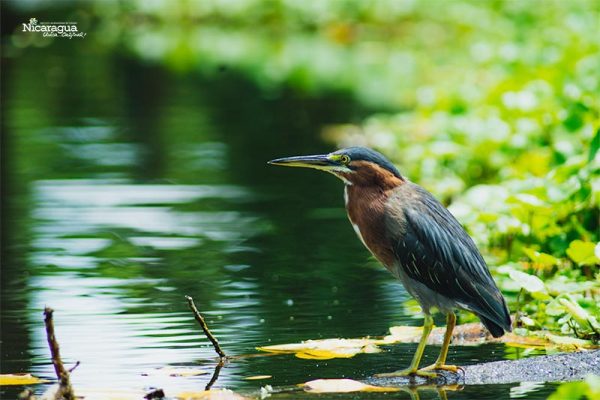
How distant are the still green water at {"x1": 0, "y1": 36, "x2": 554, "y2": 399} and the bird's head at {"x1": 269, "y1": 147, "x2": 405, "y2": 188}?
0.90 meters

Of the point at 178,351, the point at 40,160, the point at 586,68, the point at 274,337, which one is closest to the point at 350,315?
the point at 274,337

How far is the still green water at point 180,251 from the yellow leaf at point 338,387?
0.89 ft

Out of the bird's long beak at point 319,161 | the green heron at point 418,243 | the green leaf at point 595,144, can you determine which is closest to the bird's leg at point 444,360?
the green heron at point 418,243

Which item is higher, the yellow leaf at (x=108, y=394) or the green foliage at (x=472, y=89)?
the green foliage at (x=472, y=89)

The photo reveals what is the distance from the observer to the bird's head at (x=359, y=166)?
5.78 metres

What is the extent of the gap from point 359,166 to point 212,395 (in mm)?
1363

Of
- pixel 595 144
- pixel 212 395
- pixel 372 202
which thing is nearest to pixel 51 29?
pixel 595 144

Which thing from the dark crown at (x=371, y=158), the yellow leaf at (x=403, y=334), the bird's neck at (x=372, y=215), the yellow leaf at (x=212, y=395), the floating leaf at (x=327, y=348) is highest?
the dark crown at (x=371, y=158)

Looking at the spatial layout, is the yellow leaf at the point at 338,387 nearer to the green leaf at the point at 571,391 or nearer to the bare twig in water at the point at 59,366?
the green leaf at the point at 571,391

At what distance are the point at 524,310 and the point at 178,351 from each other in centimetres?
208

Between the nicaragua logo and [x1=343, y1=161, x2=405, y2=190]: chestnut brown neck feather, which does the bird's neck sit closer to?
[x1=343, y1=161, x2=405, y2=190]: chestnut brown neck feather

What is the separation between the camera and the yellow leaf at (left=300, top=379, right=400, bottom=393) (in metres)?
5.22

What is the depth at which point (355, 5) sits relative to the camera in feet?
99.9

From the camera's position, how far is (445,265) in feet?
18.4
